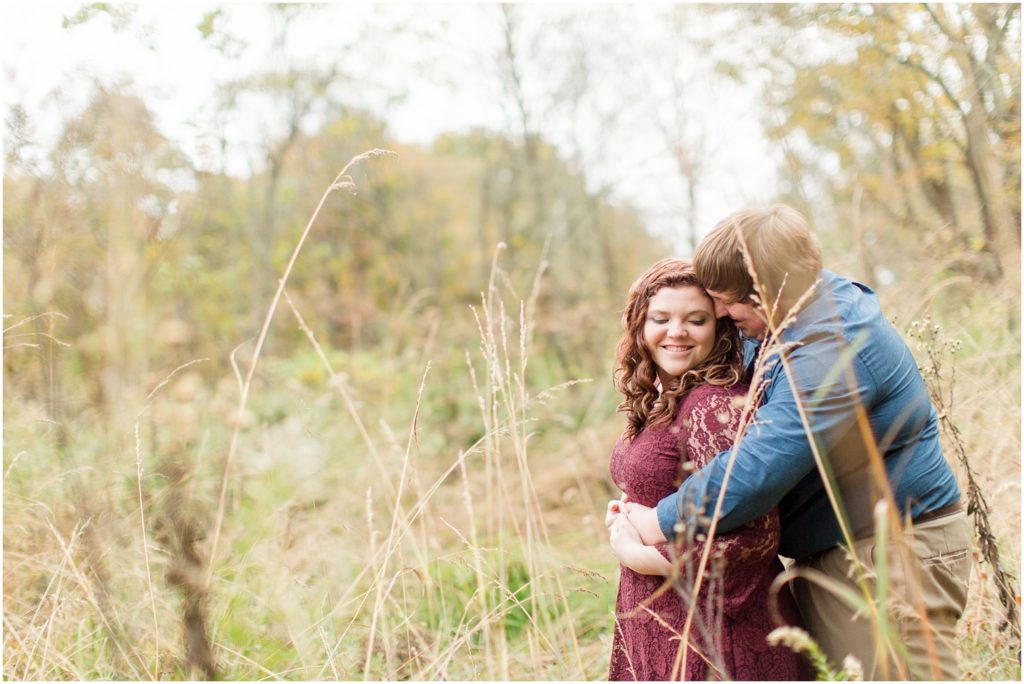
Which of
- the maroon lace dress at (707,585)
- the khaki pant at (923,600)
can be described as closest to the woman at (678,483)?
the maroon lace dress at (707,585)

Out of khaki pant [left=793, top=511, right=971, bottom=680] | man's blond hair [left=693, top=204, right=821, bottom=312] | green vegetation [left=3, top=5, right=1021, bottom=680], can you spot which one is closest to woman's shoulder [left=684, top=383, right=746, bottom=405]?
man's blond hair [left=693, top=204, right=821, bottom=312]

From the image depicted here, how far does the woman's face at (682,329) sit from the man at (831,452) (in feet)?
0.19

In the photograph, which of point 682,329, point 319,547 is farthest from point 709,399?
point 319,547

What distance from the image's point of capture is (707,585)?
216cm

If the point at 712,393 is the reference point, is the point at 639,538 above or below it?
below

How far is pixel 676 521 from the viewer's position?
79.7 inches

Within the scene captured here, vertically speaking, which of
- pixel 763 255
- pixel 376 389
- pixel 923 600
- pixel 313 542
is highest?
pixel 763 255

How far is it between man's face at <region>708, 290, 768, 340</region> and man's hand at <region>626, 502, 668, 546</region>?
1.98ft

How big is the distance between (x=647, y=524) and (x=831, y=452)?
1.79 feet

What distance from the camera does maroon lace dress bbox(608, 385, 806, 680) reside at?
2.09 meters

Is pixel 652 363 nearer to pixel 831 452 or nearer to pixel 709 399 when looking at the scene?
pixel 709 399

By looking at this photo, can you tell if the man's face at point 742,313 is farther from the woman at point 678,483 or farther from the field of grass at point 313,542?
the field of grass at point 313,542

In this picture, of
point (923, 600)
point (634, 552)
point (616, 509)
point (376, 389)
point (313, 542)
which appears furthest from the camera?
point (376, 389)

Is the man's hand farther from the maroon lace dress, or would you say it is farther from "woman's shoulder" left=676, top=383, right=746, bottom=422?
"woman's shoulder" left=676, top=383, right=746, bottom=422
